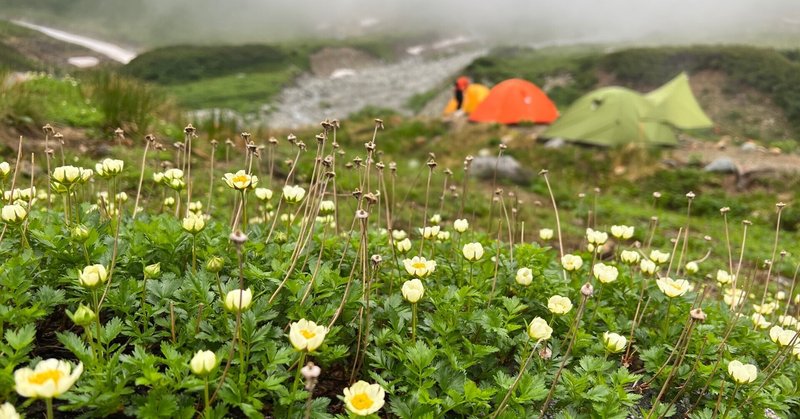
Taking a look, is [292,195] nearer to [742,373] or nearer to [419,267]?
[419,267]

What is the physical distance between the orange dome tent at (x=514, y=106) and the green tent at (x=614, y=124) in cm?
206

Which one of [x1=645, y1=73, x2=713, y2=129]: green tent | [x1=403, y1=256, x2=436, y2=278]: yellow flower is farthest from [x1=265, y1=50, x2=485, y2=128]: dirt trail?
[x1=403, y1=256, x2=436, y2=278]: yellow flower

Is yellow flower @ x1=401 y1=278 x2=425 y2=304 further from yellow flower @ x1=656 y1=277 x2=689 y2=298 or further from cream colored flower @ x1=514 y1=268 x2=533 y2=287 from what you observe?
yellow flower @ x1=656 y1=277 x2=689 y2=298

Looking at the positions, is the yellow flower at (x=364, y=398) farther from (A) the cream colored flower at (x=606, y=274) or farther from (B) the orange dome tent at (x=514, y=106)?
(B) the orange dome tent at (x=514, y=106)

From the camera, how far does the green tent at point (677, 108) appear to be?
1537 cm

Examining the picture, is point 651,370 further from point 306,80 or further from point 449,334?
point 306,80

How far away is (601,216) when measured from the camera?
9352mm

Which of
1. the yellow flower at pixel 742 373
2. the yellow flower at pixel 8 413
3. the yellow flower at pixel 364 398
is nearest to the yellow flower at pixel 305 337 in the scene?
the yellow flower at pixel 364 398

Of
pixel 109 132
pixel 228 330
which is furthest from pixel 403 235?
pixel 109 132

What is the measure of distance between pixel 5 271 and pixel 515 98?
17141 millimetres

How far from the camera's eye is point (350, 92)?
40.1 meters

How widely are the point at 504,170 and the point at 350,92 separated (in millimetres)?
30585

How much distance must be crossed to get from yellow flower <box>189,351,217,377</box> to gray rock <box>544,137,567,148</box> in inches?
558

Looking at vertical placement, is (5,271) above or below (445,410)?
above
